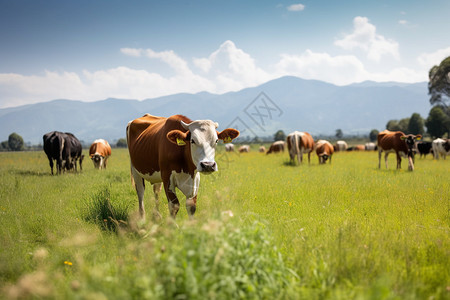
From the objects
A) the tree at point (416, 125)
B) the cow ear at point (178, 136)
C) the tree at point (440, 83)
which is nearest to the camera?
the cow ear at point (178, 136)

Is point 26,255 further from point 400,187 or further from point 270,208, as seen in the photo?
point 400,187

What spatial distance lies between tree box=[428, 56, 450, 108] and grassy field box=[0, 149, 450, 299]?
51.6m

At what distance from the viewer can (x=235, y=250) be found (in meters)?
2.82

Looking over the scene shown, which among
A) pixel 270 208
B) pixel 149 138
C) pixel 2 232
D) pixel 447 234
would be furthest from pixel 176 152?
pixel 447 234

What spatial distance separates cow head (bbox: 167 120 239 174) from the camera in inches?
185

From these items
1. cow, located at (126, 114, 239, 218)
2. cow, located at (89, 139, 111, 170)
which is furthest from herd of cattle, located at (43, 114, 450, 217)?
cow, located at (89, 139, 111, 170)

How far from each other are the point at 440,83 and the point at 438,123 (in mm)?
9133

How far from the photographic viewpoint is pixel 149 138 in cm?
655

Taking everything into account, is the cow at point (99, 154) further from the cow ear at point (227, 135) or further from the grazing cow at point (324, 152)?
the grazing cow at point (324, 152)

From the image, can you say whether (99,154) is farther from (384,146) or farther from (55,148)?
(384,146)

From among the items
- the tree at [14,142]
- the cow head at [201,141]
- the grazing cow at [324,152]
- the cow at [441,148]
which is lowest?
the cow at [441,148]

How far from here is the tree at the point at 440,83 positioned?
4728 cm

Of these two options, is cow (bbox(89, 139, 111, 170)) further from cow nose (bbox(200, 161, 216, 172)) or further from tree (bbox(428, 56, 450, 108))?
tree (bbox(428, 56, 450, 108))

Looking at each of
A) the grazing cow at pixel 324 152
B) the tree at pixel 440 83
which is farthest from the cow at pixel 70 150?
the tree at pixel 440 83
